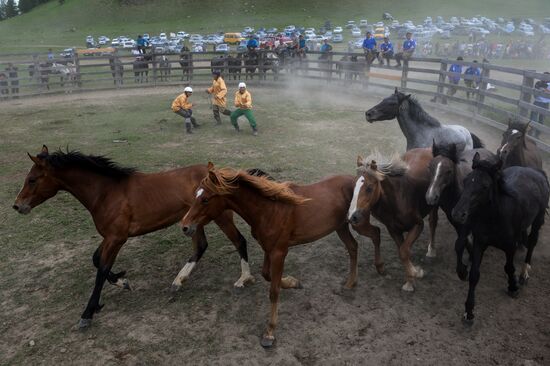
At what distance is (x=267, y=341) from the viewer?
149 inches

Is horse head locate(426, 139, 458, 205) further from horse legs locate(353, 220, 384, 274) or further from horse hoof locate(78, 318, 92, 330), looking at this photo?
horse hoof locate(78, 318, 92, 330)

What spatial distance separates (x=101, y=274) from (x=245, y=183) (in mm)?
1770

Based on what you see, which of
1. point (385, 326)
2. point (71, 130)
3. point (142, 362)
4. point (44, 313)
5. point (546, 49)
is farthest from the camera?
point (546, 49)

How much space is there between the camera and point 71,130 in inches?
477

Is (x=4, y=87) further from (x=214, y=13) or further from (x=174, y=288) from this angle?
(x=214, y=13)

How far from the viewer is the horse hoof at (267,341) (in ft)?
12.4

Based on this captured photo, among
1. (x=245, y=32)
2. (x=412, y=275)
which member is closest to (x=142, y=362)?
(x=412, y=275)

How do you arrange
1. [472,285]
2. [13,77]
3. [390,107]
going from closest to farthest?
[472,285] < [390,107] < [13,77]

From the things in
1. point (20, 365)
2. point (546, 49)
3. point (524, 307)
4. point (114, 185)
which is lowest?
point (20, 365)

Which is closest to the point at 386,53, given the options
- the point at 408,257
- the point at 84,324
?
the point at 408,257

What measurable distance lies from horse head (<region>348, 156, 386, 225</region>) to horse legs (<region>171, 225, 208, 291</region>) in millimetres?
1640

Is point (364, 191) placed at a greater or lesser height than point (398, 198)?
greater

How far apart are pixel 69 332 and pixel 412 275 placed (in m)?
3.47

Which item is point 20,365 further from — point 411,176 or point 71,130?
point 71,130
